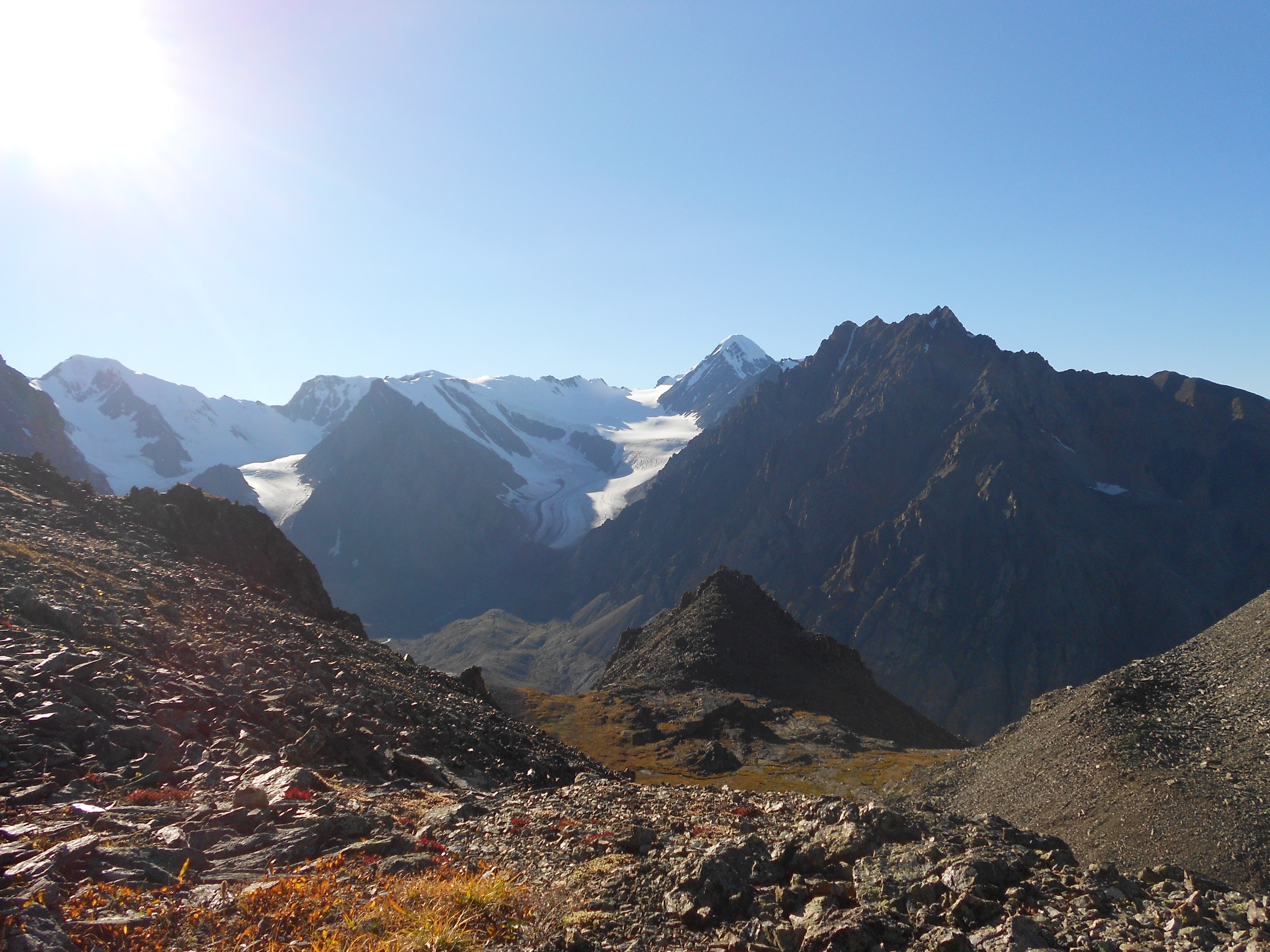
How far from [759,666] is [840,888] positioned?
307 feet

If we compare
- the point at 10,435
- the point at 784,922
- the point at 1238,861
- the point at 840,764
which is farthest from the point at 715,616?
the point at 10,435

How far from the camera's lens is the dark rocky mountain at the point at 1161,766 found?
33.6m

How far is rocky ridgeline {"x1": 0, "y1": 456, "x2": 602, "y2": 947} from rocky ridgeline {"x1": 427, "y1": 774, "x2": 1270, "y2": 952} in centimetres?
302

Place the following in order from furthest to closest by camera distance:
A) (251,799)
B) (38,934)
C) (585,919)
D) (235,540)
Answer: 1. (235,540)
2. (251,799)
3. (585,919)
4. (38,934)

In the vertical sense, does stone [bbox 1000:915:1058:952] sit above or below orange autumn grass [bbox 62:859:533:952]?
above

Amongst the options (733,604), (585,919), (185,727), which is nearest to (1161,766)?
(585,919)

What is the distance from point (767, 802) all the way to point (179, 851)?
551 inches

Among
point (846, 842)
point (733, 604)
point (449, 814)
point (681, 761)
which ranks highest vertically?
point (846, 842)

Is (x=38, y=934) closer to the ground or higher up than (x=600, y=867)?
higher up

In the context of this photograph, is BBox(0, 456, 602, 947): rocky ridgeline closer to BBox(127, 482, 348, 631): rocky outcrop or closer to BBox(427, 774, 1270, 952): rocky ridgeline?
BBox(427, 774, 1270, 952): rocky ridgeline

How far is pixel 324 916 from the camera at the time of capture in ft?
33.7

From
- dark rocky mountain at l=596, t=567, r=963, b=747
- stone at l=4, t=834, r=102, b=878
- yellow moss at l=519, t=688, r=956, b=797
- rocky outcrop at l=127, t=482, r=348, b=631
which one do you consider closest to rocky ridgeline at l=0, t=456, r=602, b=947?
stone at l=4, t=834, r=102, b=878

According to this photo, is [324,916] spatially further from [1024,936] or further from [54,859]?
[1024,936]

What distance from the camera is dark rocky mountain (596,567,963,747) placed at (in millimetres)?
95688
